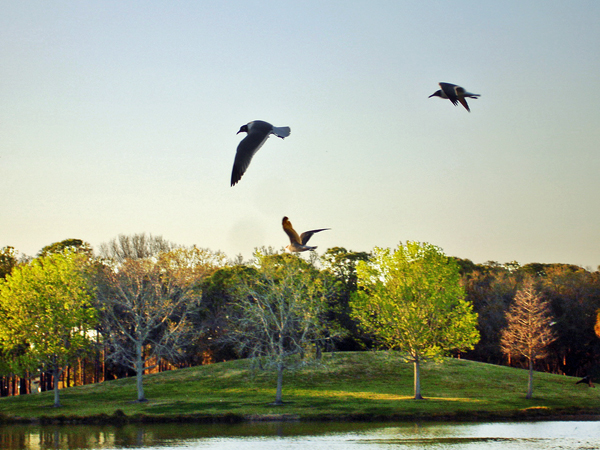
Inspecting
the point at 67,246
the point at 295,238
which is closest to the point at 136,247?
the point at 67,246

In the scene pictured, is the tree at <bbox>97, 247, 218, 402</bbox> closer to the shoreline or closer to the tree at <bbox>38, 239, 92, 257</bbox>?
the shoreline

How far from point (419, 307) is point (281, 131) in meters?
44.9

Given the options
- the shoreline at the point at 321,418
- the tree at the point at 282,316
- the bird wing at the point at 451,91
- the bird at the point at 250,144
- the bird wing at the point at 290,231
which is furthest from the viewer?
the tree at the point at 282,316

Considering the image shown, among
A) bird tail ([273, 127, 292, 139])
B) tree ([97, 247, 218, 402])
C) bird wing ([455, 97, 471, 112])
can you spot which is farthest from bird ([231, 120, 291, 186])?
tree ([97, 247, 218, 402])

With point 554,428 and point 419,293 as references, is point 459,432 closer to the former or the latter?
point 554,428

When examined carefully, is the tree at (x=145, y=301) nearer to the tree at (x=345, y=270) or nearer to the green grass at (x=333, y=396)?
the green grass at (x=333, y=396)

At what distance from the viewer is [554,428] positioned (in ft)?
148

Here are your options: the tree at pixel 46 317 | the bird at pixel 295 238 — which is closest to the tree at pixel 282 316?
the tree at pixel 46 317

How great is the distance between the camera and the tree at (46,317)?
198 feet

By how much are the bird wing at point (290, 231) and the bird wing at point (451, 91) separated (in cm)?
564

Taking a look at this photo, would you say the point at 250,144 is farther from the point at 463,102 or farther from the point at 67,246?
the point at 67,246

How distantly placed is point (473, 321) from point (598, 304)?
30059 millimetres

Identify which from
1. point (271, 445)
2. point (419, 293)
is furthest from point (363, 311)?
point (271, 445)

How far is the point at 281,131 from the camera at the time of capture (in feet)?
57.6
